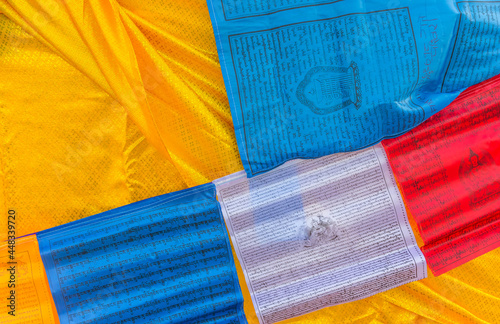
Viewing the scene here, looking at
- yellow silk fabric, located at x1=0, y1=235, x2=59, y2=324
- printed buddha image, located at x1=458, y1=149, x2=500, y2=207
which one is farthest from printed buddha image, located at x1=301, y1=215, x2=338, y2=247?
yellow silk fabric, located at x1=0, y1=235, x2=59, y2=324

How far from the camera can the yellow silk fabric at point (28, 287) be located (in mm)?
840

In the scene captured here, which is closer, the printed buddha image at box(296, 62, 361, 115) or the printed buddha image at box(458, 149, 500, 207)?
the printed buddha image at box(296, 62, 361, 115)

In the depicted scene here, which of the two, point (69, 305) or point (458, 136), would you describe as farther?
point (458, 136)

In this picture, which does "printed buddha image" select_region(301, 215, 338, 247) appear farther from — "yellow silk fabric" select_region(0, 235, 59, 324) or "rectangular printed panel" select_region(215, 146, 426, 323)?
"yellow silk fabric" select_region(0, 235, 59, 324)

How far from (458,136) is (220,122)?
618 millimetres

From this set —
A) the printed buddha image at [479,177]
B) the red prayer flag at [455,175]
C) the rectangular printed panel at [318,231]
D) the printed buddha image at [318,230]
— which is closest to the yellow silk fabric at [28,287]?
the rectangular printed panel at [318,231]

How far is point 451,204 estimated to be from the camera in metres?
0.96

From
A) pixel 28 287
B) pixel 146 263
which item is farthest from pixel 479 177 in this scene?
pixel 28 287

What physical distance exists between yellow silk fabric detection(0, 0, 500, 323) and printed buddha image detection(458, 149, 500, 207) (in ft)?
1.99

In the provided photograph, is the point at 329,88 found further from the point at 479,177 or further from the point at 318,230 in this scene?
the point at 479,177

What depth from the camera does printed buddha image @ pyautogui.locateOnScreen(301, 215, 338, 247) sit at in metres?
0.91

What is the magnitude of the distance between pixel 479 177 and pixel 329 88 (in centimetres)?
49

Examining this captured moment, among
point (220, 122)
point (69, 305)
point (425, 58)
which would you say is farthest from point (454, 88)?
point (69, 305)

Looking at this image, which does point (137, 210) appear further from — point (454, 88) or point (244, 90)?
point (454, 88)
